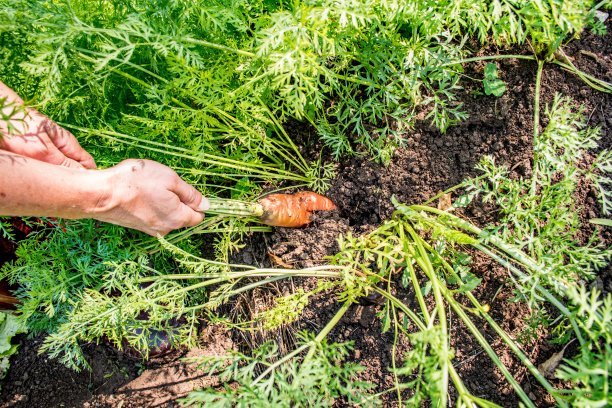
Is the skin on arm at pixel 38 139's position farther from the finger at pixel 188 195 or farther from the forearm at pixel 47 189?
the finger at pixel 188 195

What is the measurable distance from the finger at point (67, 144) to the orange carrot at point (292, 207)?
947mm

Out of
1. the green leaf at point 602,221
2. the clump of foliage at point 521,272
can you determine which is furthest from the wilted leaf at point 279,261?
the green leaf at point 602,221

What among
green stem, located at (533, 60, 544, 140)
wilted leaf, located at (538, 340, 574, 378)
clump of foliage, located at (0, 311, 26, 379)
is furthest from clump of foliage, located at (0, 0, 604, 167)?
clump of foliage, located at (0, 311, 26, 379)

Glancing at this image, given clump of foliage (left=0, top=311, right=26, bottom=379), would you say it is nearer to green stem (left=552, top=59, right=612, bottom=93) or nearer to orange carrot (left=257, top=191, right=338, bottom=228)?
orange carrot (left=257, top=191, right=338, bottom=228)

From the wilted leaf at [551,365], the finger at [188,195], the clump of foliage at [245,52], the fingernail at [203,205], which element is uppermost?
the clump of foliage at [245,52]

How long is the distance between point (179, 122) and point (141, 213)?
0.52 m

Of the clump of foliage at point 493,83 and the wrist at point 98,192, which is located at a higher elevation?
the clump of foliage at point 493,83

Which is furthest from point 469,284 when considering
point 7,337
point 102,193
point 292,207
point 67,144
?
point 7,337

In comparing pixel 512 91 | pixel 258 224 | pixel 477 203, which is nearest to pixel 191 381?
pixel 258 224

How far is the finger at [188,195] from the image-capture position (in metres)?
1.77

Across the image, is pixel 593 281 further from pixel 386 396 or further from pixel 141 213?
pixel 141 213

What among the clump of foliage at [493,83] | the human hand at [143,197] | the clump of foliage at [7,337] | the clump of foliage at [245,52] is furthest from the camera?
the clump of foliage at [7,337]

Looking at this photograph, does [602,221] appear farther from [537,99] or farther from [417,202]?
[417,202]

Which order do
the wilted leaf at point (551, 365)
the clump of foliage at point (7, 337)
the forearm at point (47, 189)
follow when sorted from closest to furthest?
the forearm at point (47, 189) → the wilted leaf at point (551, 365) → the clump of foliage at point (7, 337)
